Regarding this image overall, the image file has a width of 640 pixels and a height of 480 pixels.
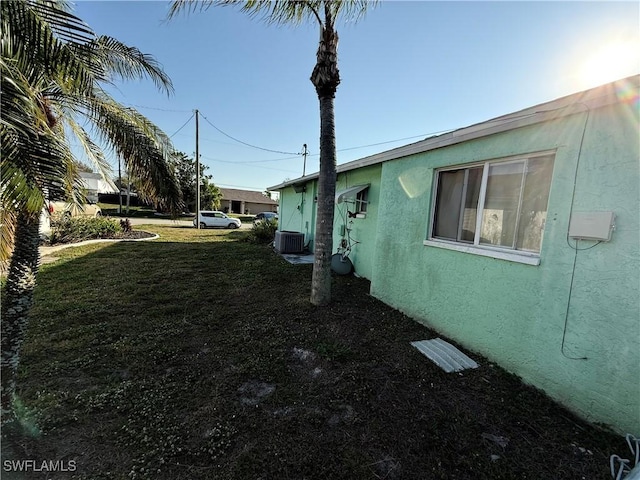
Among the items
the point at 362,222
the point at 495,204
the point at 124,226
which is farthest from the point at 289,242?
the point at 124,226

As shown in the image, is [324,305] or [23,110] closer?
[23,110]

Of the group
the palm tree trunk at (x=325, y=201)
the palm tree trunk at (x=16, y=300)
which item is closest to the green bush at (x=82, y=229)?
the palm tree trunk at (x=16, y=300)

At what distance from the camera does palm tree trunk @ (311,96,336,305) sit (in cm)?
534

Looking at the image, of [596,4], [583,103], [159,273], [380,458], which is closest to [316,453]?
[380,458]

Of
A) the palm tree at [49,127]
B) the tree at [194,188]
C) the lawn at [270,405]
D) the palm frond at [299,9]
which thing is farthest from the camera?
the tree at [194,188]

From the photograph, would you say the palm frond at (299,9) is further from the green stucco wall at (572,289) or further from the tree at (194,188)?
the tree at (194,188)

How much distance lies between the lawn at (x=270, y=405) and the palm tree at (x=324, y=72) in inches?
43.5

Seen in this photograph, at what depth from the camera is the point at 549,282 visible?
309 cm

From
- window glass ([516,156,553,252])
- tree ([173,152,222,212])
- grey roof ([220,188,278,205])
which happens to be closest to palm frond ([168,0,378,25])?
window glass ([516,156,553,252])

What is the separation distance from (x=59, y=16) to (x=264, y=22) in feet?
12.5

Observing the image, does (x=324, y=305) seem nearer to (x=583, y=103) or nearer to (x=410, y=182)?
(x=410, y=182)

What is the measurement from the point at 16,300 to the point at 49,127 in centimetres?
166

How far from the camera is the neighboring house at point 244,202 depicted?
50594 mm

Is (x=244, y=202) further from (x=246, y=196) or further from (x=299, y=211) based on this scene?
(x=299, y=211)
